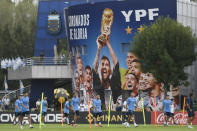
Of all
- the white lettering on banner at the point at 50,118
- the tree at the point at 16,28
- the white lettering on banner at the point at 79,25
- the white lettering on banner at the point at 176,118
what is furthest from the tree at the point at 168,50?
the tree at the point at 16,28

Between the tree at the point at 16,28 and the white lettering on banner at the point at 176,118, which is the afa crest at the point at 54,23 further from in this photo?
the white lettering on banner at the point at 176,118

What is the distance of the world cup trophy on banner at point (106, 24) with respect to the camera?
5797 cm

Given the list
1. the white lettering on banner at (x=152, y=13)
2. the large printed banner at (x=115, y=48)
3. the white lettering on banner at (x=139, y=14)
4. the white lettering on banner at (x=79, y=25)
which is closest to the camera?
the white lettering on banner at (x=152, y=13)

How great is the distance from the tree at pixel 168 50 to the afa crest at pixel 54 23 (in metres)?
25.6

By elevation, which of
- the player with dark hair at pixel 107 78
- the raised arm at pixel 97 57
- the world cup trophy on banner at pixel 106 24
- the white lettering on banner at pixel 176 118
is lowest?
the white lettering on banner at pixel 176 118

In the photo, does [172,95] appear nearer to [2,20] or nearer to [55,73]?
[55,73]

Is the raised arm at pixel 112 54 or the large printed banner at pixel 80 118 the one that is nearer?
the large printed banner at pixel 80 118

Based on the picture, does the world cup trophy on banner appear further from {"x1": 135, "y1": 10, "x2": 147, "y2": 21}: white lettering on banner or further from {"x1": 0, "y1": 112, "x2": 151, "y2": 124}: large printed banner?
{"x1": 0, "y1": 112, "x2": 151, "y2": 124}: large printed banner

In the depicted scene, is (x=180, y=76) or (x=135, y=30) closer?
(x=180, y=76)

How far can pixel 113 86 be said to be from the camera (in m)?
59.2

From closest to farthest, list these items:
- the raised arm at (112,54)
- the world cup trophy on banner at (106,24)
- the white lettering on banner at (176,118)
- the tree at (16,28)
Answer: the white lettering on banner at (176,118), the world cup trophy on banner at (106,24), the raised arm at (112,54), the tree at (16,28)

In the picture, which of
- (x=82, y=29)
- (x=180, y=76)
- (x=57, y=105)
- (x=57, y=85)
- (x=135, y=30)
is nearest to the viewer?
(x=180, y=76)

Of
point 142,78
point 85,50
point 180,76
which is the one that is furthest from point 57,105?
point 180,76

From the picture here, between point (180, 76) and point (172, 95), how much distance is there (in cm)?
676
